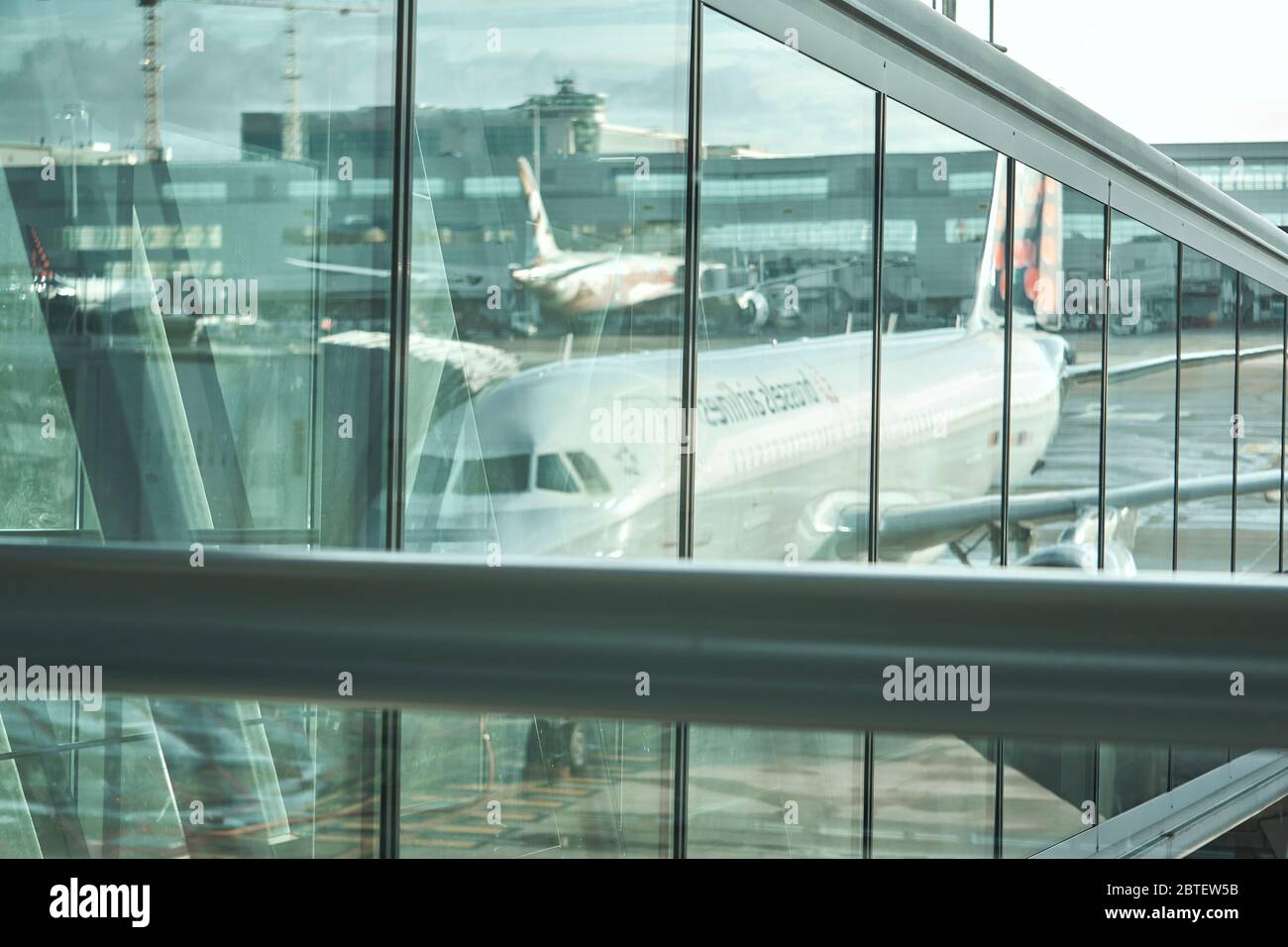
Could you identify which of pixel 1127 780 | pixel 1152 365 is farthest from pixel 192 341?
pixel 1152 365

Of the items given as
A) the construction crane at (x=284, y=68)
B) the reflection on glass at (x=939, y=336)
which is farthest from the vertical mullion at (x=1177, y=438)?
the construction crane at (x=284, y=68)

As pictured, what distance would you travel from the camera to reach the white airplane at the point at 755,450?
20.2 feet

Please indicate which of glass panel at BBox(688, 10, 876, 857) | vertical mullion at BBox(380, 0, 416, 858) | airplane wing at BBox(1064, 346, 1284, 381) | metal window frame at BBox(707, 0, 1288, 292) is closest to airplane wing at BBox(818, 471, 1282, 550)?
glass panel at BBox(688, 10, 876, 857)

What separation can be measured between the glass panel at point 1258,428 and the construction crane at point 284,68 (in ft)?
45.8

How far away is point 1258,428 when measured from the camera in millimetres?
17500

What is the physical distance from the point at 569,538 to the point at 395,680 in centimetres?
570

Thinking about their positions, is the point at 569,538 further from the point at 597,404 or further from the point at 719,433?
the point at 719,433

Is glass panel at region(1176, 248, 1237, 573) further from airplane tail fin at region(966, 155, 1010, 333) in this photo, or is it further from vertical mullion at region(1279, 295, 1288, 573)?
airplane tail fin at region(966, 155, 1010, 333)

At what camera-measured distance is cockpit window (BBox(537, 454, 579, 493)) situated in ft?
20.9

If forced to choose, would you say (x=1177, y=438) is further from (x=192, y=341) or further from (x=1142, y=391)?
(x=192, y=341)

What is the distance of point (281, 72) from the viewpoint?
5.43 meters

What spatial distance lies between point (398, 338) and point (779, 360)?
8.51ft

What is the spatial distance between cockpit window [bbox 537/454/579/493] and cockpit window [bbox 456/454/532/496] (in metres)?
0.09

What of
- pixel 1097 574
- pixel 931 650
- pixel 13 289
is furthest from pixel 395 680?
pixel 13 289
